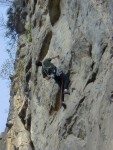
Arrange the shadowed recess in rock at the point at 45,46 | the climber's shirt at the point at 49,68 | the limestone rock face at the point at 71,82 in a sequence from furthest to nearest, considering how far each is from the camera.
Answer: the shadowed recess in rock at the point at 45,46 < the climber's shirt at the point at 49,68 < the limestone rock face at the point at 71,82

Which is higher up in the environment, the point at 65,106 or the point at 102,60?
the point at 102,60

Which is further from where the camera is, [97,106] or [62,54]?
[62,54]

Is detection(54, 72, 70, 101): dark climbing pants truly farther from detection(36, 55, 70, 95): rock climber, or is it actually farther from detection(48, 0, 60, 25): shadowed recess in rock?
detection(48, 0, 60, 25): shadowed recess in rock

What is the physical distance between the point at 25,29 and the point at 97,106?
31.0 feet

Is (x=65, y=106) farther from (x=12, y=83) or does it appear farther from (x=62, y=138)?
(x=12, y=83)

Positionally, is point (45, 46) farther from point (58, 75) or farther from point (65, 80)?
point (65, 80)

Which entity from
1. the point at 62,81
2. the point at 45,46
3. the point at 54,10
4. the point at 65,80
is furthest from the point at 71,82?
the point at 54,10

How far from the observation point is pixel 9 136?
18.5 meters

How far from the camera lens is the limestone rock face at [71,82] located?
10367 millimetres

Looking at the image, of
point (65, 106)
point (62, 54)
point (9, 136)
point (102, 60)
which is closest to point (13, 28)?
point (9, 136)

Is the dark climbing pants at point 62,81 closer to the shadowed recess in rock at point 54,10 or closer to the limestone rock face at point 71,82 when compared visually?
the limestone rock face at point 71,82

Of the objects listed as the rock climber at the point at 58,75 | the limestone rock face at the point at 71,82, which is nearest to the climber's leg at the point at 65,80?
the rock climber at the point at 58,75

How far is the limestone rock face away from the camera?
10367mm

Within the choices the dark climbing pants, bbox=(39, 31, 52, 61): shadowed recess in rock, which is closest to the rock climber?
the dark climbing pants
